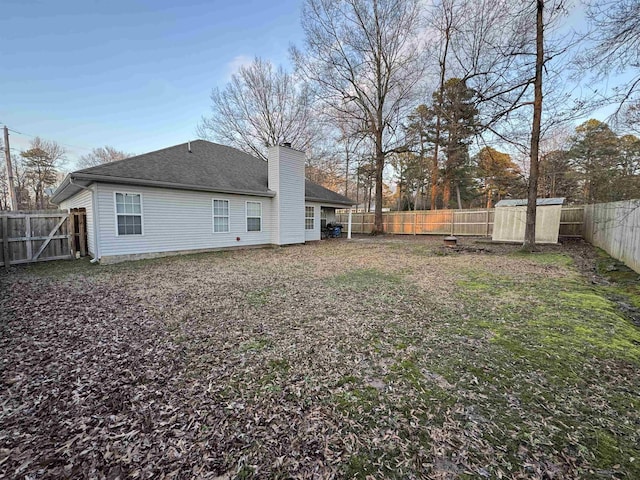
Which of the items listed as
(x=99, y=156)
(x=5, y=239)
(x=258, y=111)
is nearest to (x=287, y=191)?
(x=5, y=239)

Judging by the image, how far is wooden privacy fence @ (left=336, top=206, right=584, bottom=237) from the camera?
13.9 metres

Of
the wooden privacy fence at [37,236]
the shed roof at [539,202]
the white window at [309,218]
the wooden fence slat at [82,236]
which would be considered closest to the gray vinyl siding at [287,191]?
the white window at [309,218]

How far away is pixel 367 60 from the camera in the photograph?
55.7 feet

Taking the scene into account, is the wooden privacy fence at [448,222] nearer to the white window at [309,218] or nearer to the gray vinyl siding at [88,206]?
the white window at [309,218]

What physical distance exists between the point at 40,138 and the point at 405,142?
33.0m

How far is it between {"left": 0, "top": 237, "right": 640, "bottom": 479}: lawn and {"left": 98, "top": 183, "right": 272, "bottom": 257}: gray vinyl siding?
3355 millimetres

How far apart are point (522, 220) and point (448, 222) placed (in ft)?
18.3

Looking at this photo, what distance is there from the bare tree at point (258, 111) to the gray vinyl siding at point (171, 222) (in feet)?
41.5

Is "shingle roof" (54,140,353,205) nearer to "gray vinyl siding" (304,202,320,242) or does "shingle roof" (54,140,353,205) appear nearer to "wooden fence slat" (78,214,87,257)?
"gray vinyl siding" (304,202,320,242)

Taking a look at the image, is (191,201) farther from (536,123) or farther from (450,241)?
(536,123)

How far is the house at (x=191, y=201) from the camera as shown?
26.8 feet

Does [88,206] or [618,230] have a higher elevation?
[88,206]

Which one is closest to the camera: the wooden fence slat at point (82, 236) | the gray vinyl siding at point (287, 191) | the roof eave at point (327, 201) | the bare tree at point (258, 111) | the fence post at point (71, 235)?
the fence post at point (71, 235)

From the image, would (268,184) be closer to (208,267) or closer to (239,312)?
(208,267)
